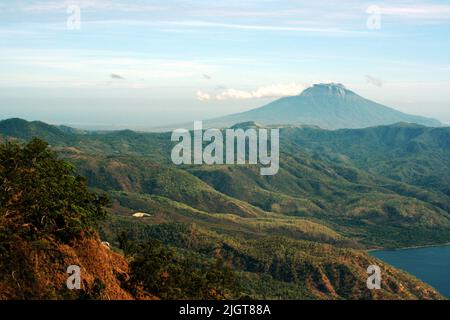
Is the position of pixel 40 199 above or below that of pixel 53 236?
above

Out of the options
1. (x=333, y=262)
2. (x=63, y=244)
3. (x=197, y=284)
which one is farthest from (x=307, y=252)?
(x=63, y=244)

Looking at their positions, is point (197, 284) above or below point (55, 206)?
below

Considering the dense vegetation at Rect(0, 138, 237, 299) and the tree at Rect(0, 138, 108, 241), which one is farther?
the tree at Rect(0, 138, 108, 241)

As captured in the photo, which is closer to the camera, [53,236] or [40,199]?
[53,236]

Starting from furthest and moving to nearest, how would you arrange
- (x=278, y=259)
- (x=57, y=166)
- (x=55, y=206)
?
1. (x=278, y=259)
2. (x=57, y=166)
3. (x=55, y=206)

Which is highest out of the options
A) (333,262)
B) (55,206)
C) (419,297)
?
(55,206)

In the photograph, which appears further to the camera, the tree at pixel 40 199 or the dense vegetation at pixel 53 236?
the tree at pixel 40 199
